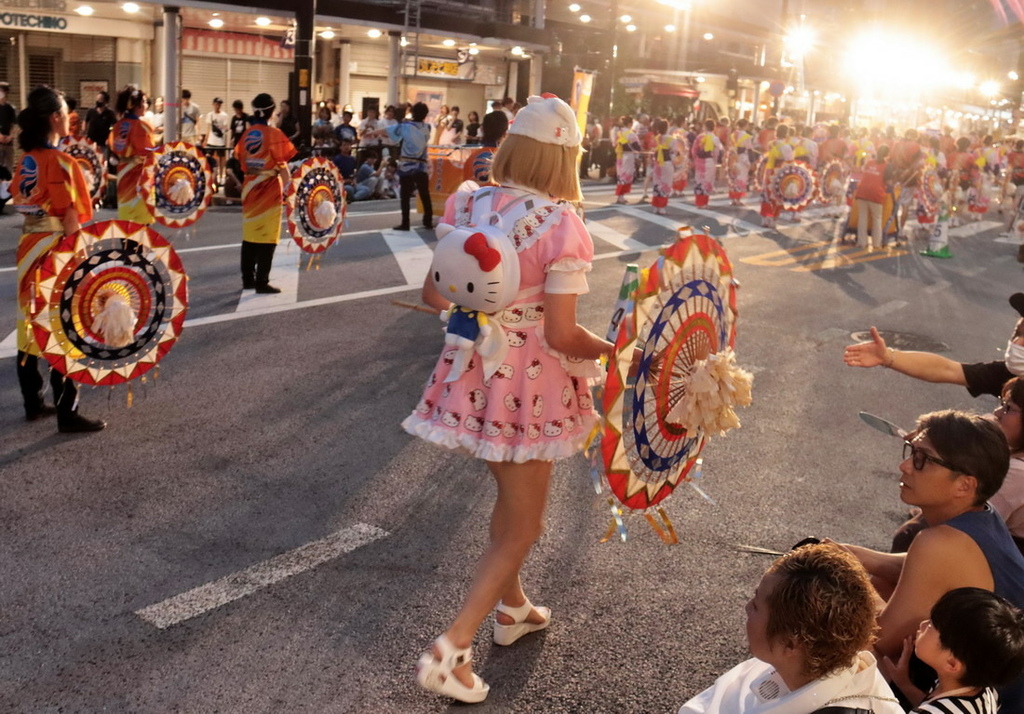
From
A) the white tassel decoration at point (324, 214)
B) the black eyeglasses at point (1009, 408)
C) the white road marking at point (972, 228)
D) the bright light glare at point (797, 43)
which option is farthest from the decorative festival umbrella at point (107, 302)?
the bright light glare at point (797, 43)

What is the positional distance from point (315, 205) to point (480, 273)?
303 inches

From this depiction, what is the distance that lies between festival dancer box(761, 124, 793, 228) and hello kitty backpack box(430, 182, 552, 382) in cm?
1607

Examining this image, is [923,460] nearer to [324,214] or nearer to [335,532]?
[335,532]

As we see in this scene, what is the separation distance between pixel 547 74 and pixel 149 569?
3555 centimetres

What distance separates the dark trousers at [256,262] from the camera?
9.77 m

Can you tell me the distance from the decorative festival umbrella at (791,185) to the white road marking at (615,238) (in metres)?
3.50

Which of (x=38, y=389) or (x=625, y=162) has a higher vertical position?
(x=625, y=162)

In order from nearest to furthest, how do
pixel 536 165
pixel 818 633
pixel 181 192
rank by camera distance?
pixel 818 633 → pixel 536 165 → pixel 181 192

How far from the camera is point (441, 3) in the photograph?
108ft

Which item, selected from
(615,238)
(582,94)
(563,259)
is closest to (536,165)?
(563,259)

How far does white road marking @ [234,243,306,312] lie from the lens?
31.2 ft

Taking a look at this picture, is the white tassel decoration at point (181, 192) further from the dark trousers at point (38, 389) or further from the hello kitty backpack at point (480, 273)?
the hello kitty backpack at point (480, 273)

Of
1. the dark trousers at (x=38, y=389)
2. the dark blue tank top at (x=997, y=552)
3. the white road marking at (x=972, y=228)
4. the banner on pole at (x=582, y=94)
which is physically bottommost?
the dark trousers at (x=38, y=389)

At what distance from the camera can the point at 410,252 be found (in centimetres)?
1309
